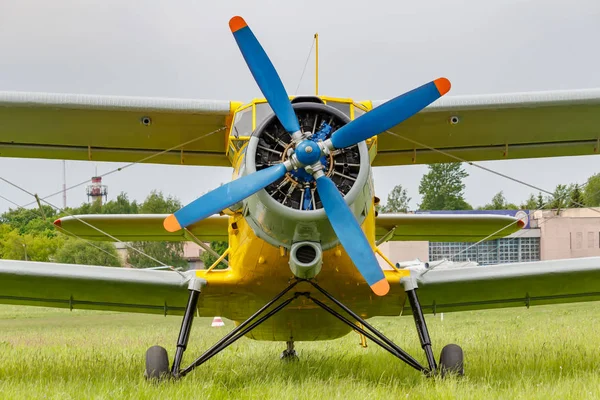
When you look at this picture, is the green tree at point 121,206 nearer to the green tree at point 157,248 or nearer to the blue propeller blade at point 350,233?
the green tree at point 157,248

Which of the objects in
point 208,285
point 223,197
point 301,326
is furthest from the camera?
point 301,326

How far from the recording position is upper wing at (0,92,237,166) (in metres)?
8.12

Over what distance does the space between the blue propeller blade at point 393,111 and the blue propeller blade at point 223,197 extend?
0.63 metres

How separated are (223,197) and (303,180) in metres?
0.72

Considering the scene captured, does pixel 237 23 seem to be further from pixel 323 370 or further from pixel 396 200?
pixel 396 200

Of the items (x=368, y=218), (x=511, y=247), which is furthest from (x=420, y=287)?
(x=511, y=247)

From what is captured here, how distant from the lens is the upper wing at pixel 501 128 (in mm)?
8273

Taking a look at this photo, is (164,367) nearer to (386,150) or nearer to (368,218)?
Answer: (368,218)

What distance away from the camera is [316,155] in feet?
19.9

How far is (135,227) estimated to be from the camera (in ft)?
34.2

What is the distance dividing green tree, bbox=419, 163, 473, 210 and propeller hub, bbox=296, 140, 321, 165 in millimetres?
72211

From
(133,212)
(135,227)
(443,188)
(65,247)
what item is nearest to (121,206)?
(133,212)

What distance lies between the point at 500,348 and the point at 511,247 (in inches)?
2095

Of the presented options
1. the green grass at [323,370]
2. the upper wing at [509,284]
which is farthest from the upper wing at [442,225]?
the green grass at [323,370]
